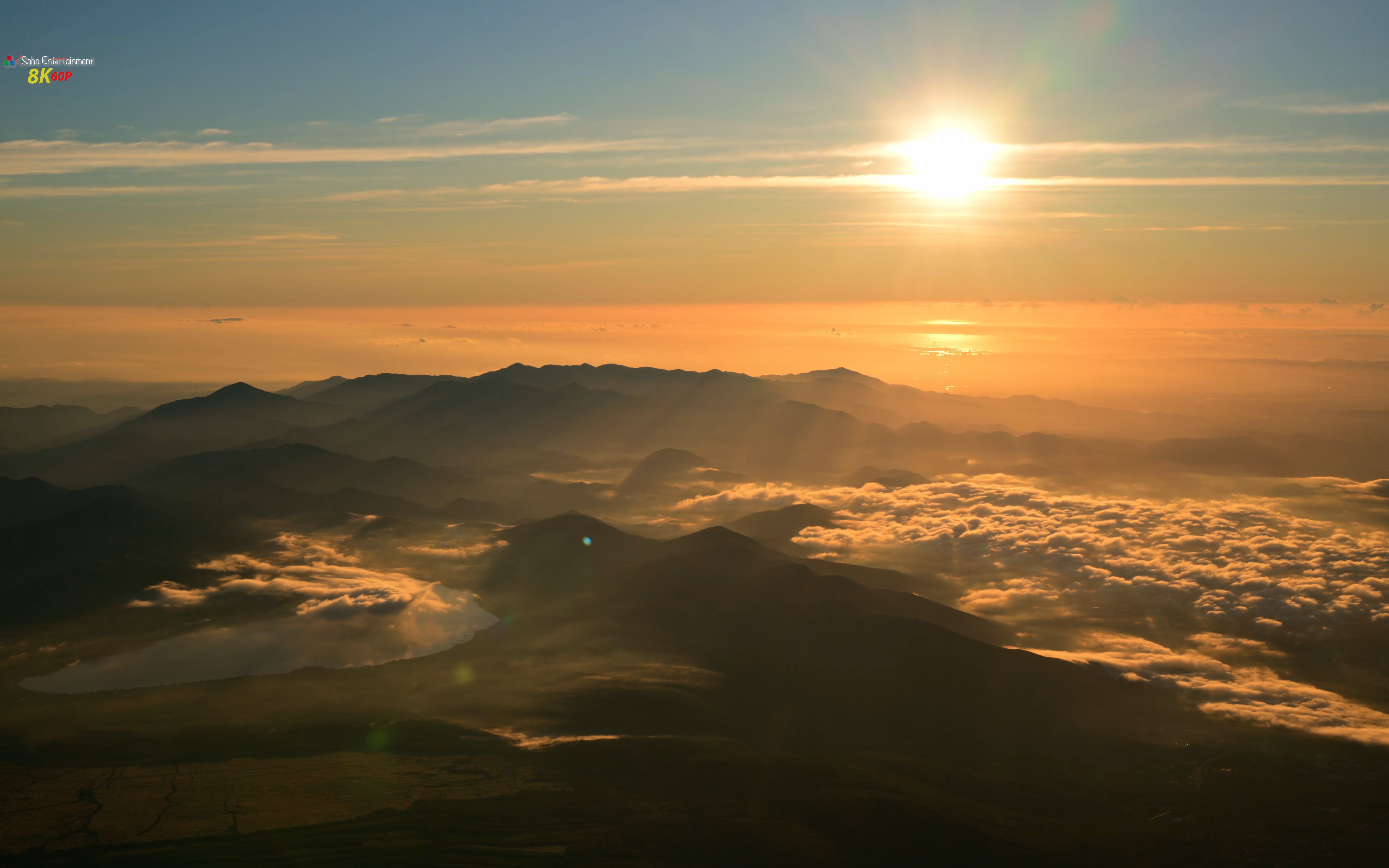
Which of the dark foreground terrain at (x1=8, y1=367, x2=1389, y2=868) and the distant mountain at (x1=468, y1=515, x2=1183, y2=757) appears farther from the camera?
the distant mountain at (x1=468, y1=515, x2=1183, y2=757)

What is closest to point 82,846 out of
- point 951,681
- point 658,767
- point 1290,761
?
point 658,767

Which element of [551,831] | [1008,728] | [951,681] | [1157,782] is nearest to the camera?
[551,831]

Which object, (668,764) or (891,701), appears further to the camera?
(891,701)

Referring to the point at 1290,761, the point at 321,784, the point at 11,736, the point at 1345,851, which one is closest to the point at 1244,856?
the point at 1345,851

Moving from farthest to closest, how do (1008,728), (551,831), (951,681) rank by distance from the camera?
(951,681), (1008,728), (551,831)

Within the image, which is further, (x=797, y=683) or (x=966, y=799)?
(x=797, y=683)

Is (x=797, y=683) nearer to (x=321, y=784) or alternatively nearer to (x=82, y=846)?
(x=321, y=784)

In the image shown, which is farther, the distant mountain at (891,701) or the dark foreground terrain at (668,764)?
the distant mountain at (891,701)

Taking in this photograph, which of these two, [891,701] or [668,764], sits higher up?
[668,764]

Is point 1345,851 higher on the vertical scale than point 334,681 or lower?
lower
